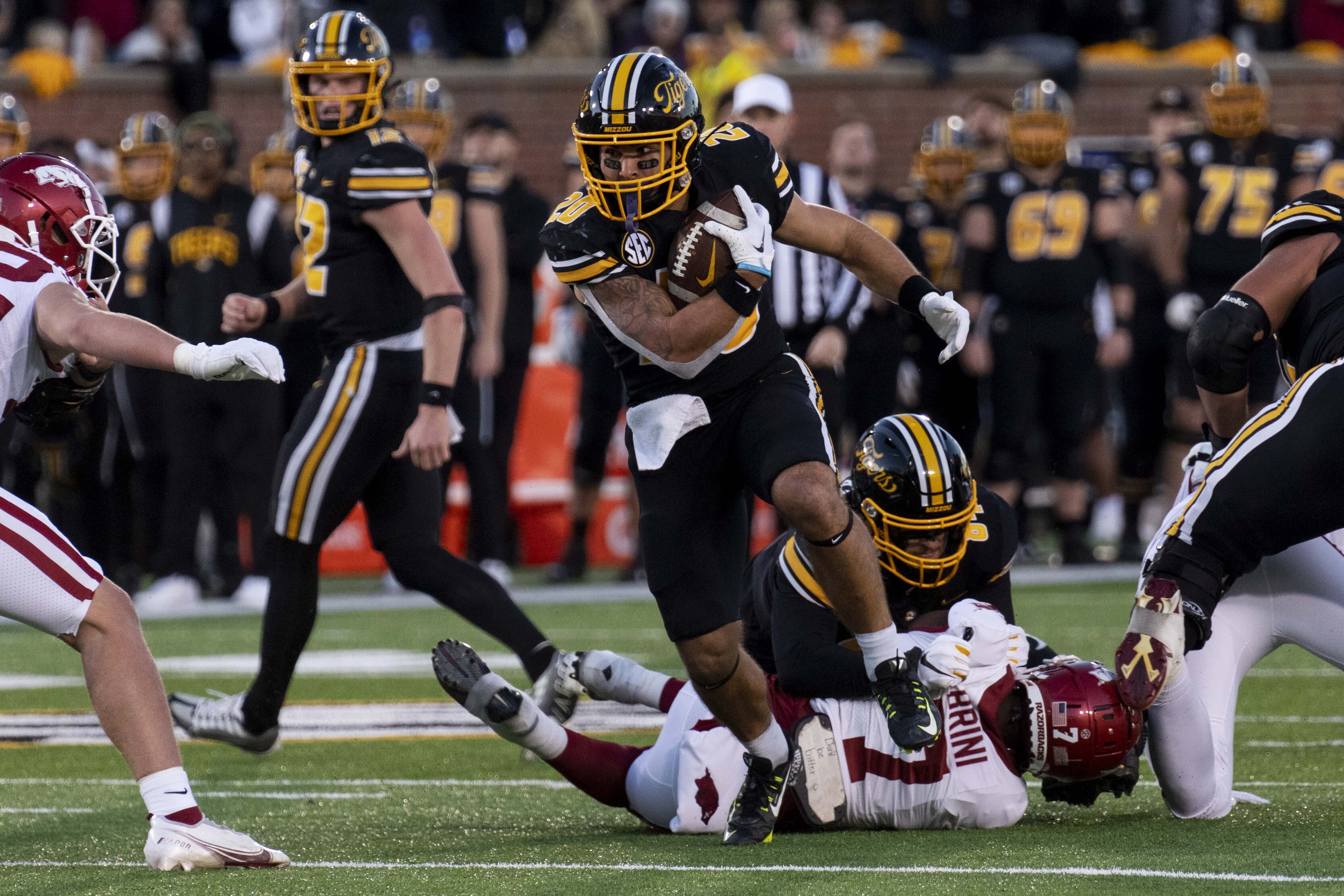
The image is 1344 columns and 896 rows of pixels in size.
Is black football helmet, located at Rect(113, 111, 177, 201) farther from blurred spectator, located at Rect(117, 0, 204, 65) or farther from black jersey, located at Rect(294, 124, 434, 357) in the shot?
black jersey, located at Rect(294, 124, 434, 357)

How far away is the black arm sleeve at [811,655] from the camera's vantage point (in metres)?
4.02

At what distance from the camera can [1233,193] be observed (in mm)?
9242

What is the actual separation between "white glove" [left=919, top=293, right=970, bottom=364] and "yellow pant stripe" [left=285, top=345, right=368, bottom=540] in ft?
5.58

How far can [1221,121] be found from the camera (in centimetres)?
920

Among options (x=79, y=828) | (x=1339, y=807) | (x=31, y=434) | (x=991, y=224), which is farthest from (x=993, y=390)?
(x=79, y=828)

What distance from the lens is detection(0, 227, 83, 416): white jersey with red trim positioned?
359 centimetres

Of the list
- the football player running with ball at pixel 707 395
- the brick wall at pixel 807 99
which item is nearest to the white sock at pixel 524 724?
the football player running with ball at pixel 707 395

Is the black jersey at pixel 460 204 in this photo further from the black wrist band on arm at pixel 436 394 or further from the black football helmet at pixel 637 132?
the black football helmet at pixel 637 132

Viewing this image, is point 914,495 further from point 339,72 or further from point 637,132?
point 339,72

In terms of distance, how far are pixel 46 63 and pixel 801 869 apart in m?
10.6

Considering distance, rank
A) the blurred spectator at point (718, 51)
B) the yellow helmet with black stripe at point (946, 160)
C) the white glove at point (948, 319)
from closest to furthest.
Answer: the white glove at point (948, 319) → the yellow helmet with black stripe at point (946, 160) → the blurred spectator at point (718, 51)

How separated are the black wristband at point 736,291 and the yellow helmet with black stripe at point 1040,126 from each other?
6.28 m

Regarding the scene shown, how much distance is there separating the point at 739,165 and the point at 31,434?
6.19m

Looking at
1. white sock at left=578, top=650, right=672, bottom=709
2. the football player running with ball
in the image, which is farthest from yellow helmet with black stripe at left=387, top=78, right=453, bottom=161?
the football player running with ball
